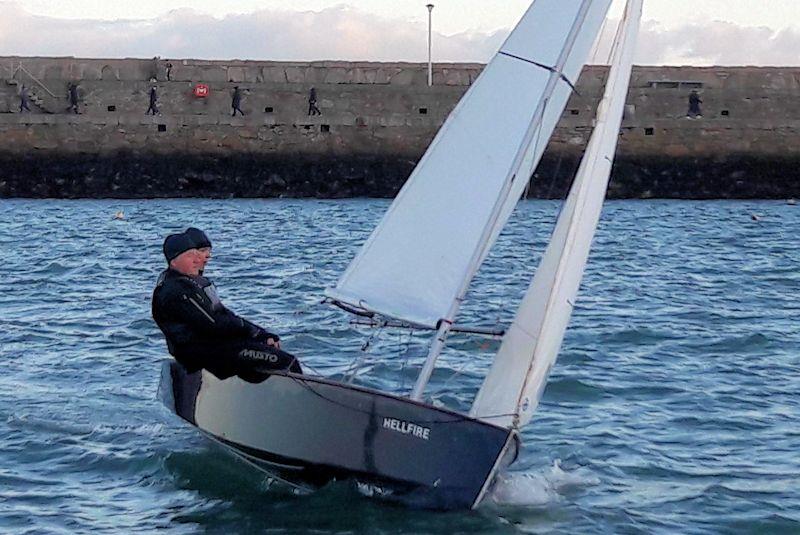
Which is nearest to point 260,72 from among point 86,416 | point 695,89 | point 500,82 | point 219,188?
point 219,188

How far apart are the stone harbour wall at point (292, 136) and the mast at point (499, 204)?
2600 cm

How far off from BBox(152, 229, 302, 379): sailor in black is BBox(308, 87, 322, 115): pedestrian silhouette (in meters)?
26.7

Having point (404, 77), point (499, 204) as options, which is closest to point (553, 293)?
point (499, 204)

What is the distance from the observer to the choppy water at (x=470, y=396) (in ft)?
23.6

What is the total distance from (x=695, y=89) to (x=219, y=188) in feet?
39.8

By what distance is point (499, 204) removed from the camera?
7020 mm

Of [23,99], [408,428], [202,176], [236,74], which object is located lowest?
[202,176]

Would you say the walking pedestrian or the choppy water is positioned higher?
the walking pedestrian

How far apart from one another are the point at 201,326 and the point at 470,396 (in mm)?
3310

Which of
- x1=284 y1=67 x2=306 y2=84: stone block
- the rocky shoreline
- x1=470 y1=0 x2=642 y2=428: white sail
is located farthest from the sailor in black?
→ x1=284 y1=67 x2=306 y2=84: stone block

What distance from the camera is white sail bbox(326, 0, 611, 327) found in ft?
22.6

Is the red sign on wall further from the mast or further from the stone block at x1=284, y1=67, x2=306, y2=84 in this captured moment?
the mast

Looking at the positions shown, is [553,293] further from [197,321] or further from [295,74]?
[295,74]

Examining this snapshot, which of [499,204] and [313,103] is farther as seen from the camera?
[313,103]
